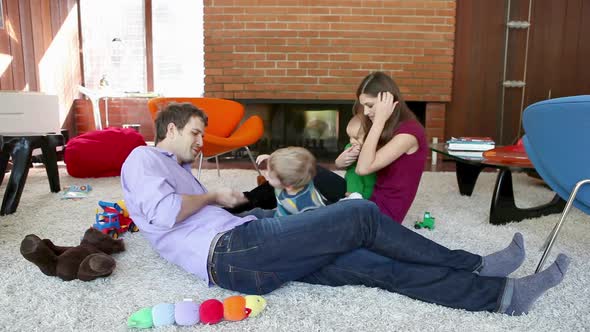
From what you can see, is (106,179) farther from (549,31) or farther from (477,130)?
(549,31)

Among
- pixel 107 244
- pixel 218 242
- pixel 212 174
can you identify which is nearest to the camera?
pixel 218 242

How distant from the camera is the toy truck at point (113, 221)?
205 cm

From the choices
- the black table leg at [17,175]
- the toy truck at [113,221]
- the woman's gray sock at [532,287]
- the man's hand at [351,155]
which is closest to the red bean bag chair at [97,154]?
the black table leg at [17,175]

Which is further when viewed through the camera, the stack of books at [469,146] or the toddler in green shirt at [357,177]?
the stack of books at [469,146]

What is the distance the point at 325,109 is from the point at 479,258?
12.4ft

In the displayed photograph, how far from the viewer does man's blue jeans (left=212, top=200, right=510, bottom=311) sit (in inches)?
52.5

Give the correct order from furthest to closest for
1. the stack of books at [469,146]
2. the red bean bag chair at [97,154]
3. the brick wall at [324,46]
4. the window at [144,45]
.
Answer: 1. the window at [144,45]
2. the brick wall at [324,46]
3. the red bean bag chair at [97,154]
4. the stack of books at [469,146]

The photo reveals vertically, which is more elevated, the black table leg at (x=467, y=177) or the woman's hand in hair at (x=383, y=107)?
the woman's hand in hair at (x=383, y=107)

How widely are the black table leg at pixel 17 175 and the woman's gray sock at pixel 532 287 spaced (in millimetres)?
2474

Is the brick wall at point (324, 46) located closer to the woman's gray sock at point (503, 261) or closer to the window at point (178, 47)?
the window at point (178, 47)

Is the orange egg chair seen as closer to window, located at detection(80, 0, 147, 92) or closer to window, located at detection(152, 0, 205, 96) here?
window, located at detection(152, 0, 205, 96)

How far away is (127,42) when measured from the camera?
20.1 ft

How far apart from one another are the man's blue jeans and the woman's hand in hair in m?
0.56

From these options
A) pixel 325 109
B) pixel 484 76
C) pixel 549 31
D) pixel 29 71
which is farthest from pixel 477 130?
pixel 29 71
